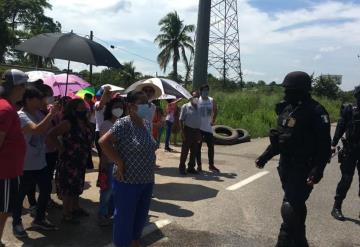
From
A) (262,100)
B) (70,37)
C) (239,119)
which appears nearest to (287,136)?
(70,37)

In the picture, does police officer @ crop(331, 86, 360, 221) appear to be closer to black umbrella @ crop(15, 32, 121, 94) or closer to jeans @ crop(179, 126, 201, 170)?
black umbrella @ crop(15, 32, 121, 94)

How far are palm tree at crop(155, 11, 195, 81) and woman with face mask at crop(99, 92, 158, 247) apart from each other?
51048 mm

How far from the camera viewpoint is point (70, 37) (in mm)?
7328

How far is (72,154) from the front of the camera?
20.1 ft

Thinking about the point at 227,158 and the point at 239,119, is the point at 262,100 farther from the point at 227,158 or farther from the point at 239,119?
the point at 227,158

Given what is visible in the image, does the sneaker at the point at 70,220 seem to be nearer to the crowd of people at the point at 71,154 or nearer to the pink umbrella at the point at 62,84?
the crowd of people at the point at 71,154

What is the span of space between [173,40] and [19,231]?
52.3 meters

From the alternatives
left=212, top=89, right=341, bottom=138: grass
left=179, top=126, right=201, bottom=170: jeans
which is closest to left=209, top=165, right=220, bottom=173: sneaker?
left=179, top=126, right=201, bottom=170: jeans

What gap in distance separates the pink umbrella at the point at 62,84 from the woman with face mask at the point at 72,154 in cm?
397

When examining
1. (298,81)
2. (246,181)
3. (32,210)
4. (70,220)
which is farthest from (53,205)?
(246,181)

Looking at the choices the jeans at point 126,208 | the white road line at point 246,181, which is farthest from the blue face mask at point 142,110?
the white road line at point 246,181

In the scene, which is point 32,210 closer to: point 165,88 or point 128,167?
point 128,167

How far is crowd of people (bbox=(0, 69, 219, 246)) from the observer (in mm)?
4570

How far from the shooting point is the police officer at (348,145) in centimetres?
675
